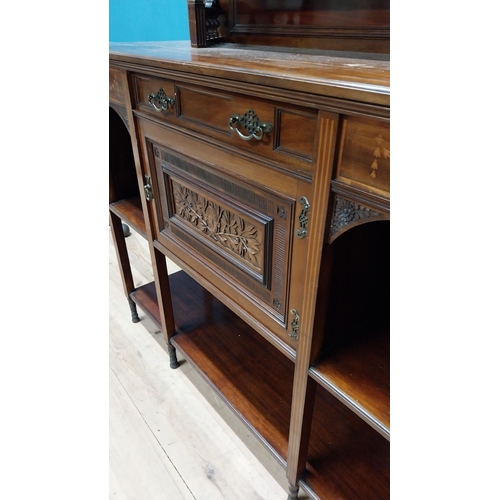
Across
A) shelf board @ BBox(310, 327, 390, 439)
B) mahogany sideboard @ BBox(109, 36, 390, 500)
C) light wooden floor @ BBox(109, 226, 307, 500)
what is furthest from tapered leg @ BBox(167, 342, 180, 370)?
shelf board @ BBox(310, 327, 390, 439)

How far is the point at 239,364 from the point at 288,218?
27.1 inches

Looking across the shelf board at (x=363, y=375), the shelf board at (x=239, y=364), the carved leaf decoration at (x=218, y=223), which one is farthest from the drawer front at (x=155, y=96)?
the shelf board at (x=239, y=364)

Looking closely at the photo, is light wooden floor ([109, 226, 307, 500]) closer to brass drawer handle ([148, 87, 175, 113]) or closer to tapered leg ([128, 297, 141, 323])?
tapered leg ([128, 297, 141, 323])

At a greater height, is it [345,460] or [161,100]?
[161,100]

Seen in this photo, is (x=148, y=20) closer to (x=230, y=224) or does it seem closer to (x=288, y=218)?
(x=230, y=224)

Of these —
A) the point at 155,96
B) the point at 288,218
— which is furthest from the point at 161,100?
the point at 288,218

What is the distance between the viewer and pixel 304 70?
56cm

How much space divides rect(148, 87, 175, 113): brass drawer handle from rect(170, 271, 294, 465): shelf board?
750 millimetres

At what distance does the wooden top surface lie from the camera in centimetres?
44

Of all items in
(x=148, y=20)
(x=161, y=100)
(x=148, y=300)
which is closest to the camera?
(x=161, y=100)

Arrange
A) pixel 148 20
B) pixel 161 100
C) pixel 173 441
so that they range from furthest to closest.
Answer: pixel 148 20, pixel 173 441, pixel 161 100

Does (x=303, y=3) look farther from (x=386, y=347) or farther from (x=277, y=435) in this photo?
(x=277, y=435)

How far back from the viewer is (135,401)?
49.8 inches

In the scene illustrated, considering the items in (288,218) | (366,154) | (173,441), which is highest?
(366,154)
